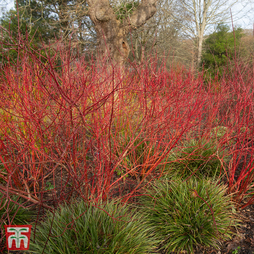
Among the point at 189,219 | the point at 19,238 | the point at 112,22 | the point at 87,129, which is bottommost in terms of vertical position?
the point at 189,219

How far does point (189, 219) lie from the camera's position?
80.2 inches

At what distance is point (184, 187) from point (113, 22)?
5602 mm

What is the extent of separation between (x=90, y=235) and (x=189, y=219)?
42.2 inches

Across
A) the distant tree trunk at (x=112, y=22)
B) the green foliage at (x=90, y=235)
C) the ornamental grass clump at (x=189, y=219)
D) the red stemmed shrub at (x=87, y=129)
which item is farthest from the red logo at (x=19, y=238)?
the distant tree trunk at (x=112, y=22)

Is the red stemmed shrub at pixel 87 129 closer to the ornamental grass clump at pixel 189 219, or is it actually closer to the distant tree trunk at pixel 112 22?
the ornamental grass clump at pixel 189 219

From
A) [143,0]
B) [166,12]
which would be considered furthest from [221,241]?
[166,12]

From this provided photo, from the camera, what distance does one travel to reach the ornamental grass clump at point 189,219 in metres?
2.02

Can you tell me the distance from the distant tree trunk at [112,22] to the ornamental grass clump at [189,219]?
4.33 metres

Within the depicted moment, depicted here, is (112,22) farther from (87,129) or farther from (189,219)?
(189,219)

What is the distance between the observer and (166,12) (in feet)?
36.7

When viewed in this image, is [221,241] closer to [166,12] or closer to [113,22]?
[113,22]

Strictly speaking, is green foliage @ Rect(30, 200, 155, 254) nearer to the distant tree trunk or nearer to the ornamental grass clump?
the ornamental grass clump

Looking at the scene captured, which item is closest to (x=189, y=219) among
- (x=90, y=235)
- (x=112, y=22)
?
(x=90, y=235)

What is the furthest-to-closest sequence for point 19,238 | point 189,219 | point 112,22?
point 112,22 < point 189,219 < point 19,238
